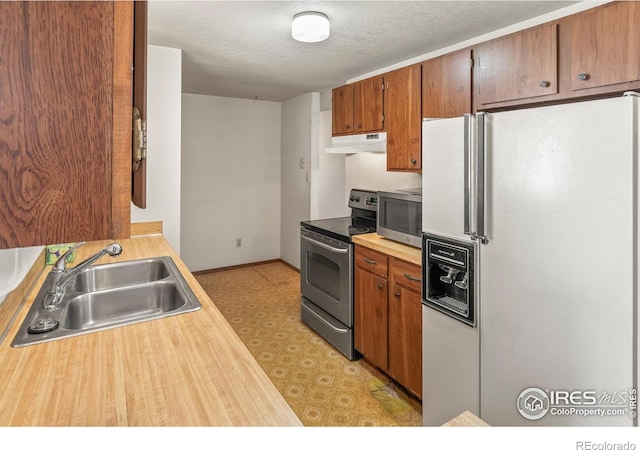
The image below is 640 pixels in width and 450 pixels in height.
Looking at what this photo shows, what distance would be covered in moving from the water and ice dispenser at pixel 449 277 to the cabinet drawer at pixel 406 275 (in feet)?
0.56

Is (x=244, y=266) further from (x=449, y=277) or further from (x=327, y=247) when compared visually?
(x=449, y=277)

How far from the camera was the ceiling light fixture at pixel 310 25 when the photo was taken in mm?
2088

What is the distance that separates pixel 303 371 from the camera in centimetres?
259

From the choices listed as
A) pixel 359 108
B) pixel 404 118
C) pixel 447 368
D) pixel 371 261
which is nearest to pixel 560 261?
pixel 447 368

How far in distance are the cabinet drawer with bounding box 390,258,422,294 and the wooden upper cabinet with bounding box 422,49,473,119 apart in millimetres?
999

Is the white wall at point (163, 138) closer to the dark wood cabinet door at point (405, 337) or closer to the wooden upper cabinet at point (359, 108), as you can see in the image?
the wooden upper cabinet at point (359, 108)

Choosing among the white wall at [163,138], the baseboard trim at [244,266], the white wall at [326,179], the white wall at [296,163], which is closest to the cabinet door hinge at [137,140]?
the white wall at [163,138]

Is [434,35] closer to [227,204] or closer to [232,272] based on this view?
[227,204]

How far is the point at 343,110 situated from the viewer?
3357 millimetres

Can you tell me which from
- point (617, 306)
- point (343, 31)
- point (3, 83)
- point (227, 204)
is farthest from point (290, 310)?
point (3, 83)

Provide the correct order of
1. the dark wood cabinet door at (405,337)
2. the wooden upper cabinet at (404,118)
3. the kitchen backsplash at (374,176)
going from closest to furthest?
1. the dark wood cabinet door at (405,337)
2. the wooden upper cabinet at (404,118)
3. the kitchen backsplash at (374,176)

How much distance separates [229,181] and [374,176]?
2358 mm

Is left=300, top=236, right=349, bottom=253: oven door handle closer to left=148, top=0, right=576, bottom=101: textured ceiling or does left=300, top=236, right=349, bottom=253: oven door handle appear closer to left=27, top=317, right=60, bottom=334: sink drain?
left=148, top=0, right=576, bottom=101: textured ceiling

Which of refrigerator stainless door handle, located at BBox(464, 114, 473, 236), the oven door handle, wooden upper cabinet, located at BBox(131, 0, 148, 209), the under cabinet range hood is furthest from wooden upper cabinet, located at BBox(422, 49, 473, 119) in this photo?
wooden upper cabinet, located at BBox(131, 0, 148, 209)
